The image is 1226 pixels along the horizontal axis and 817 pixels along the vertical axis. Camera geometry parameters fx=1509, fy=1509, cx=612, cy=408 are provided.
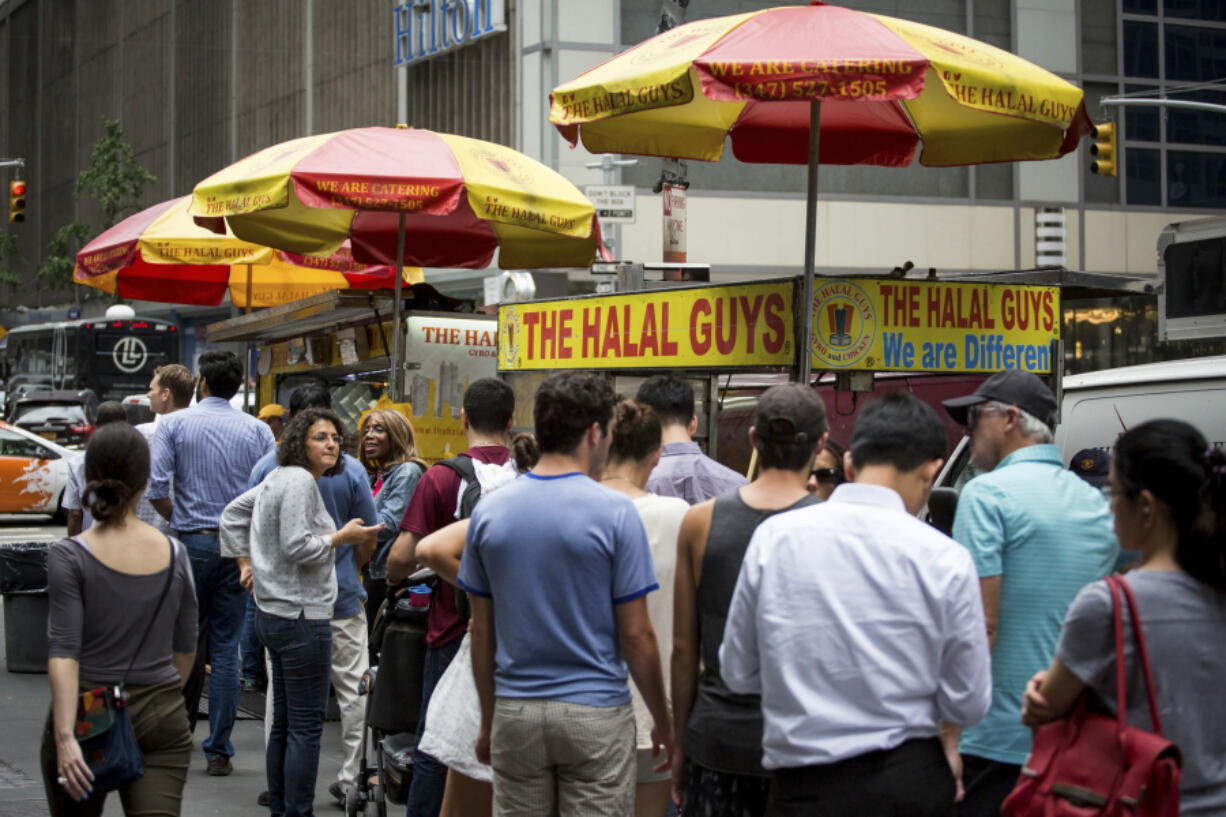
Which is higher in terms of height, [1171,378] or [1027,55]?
[1027,55]

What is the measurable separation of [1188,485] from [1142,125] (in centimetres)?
2947

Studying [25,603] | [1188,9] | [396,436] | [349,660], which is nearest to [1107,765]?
[349,660]

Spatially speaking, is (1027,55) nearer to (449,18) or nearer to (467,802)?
(449,18)

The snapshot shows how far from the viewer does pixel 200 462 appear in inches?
316

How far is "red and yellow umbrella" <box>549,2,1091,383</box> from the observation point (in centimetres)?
581

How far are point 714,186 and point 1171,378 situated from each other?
72.6 ft

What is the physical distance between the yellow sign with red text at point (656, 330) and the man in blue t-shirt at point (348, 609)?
1.43m

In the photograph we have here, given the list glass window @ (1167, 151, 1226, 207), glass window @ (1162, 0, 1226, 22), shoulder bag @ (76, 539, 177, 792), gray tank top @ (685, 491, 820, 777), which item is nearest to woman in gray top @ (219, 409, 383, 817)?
shoulder bag @ (76, 539, 177, 792)

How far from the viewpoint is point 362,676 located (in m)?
7.09

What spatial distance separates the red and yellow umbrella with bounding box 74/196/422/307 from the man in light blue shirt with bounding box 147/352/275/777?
2.83m

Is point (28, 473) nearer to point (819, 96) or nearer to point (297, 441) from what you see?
point (297, 441)

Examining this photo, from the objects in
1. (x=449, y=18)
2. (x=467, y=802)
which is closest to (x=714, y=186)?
(x=449, y=18)

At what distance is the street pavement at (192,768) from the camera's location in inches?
272

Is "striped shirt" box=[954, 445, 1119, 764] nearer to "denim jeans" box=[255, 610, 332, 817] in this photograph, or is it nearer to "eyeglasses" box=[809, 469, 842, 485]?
"eyeglasses" box=[809, 469, 842, 485]
